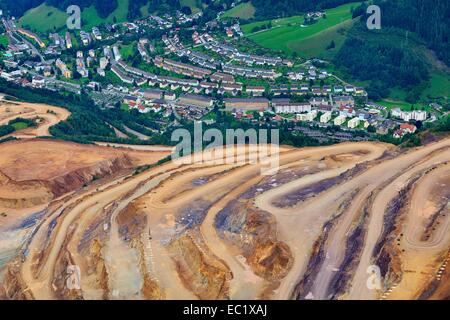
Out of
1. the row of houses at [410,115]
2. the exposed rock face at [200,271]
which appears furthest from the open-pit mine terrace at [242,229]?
the row of houses at [410,115]

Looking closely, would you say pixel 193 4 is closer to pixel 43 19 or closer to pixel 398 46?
pixel 43 19

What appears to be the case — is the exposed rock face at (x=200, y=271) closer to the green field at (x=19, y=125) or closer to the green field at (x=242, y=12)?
the green field at (x=19, y=125)

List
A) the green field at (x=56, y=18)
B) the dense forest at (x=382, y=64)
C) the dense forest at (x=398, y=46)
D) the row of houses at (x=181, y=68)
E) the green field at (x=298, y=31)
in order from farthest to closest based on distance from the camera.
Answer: the green field at (x=56, y=18) → the green field at (x=298, y=31) → the row of houses at (x=181, y=68) → the dense forest at (x=398, y=46) → the dense forest at (x=382, y=64)

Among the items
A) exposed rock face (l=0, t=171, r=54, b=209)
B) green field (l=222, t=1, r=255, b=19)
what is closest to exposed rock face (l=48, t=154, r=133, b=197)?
exposed rock face (l=0, t=171, r=54, b=209)

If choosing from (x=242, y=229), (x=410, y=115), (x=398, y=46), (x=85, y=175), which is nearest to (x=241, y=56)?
(x=398, y=46)

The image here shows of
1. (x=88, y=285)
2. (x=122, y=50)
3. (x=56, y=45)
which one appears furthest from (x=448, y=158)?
(x=56, y=45)

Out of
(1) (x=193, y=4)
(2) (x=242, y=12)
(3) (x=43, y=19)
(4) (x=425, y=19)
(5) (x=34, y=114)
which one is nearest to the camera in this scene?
(5) (x=34, y=114)

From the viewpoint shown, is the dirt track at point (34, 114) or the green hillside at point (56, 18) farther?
the green hillside at point (56, 18)
